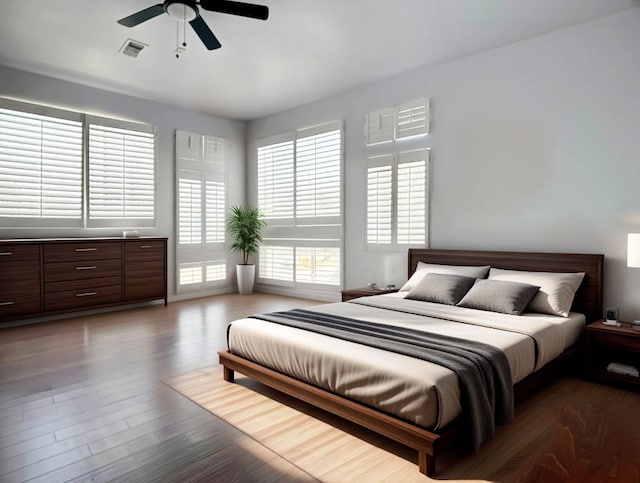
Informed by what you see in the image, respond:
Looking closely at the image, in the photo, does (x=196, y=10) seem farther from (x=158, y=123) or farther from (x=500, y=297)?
(x=158, y=123)

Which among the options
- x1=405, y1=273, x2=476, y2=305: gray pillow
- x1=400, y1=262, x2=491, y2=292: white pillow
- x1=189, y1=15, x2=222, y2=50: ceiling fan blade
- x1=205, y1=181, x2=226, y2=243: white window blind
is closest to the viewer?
x1=189, y1=15, x2=222, y2=50: ceiling fan blade

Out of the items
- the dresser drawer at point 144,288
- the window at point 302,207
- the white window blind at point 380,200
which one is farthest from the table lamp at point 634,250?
the dresser drawer at point 144,288

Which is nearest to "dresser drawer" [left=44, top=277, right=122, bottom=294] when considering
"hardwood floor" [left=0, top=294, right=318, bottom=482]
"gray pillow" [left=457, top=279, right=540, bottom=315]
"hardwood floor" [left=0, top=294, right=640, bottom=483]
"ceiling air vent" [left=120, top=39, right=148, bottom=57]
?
"hardwood floor" [left=0, top=294, right=318, bottom=482]

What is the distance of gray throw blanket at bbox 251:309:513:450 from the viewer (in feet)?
6.97

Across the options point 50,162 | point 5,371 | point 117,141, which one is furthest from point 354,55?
point 5,371

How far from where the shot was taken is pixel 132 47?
4375 mm

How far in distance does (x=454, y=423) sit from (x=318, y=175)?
472cm

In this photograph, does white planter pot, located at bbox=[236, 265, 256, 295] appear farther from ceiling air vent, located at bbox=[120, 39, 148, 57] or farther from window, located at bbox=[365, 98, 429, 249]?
ceiling air vent, located at bbox=[120, 39, 148, 57]

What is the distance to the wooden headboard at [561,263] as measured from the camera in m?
3.70

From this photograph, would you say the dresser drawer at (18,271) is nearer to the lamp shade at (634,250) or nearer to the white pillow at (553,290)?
the white pillow at (553,290)

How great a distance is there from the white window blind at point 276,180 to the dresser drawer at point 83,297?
2.67m

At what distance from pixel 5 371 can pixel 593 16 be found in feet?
19.1

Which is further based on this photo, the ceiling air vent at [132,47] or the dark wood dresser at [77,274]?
the dark wood dresser at [77,274]

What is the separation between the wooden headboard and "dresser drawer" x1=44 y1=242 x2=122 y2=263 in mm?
4183
